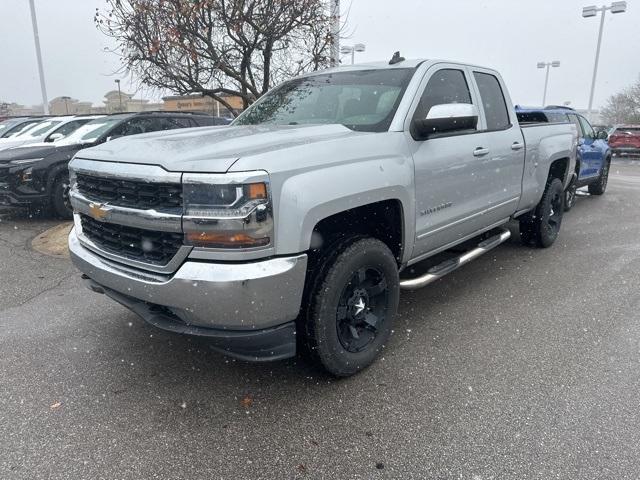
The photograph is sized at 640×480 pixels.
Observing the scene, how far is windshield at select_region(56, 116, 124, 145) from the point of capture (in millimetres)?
8234

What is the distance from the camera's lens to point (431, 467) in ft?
7.66

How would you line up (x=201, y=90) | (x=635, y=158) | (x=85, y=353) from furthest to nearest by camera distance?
(x=635, y=158) < (x=201, y=90) < (x=85, y=353)

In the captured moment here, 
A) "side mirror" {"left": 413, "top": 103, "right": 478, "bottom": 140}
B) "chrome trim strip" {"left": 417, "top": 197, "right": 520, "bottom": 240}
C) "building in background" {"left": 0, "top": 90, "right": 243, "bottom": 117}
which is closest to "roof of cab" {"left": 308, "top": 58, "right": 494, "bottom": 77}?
"side mirror" {"left": 413, "top": 103, "right": 478, "bottom": 140}

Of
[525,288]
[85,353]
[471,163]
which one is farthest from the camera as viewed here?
[525,288]

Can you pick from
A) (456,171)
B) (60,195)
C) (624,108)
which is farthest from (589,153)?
(624,108)

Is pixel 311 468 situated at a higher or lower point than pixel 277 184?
lower

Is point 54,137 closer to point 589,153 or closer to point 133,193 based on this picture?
point 133,193

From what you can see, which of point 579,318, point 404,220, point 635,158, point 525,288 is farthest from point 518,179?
point 635,158

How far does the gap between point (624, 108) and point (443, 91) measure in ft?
212

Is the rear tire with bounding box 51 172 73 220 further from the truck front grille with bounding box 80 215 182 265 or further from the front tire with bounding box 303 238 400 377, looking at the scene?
the front tire with bounding box 303 238 400 377

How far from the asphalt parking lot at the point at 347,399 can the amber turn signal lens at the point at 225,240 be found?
102cm

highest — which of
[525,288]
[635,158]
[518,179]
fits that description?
[518,179]

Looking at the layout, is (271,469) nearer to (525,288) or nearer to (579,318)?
(579,318)

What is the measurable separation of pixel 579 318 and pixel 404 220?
192cm
